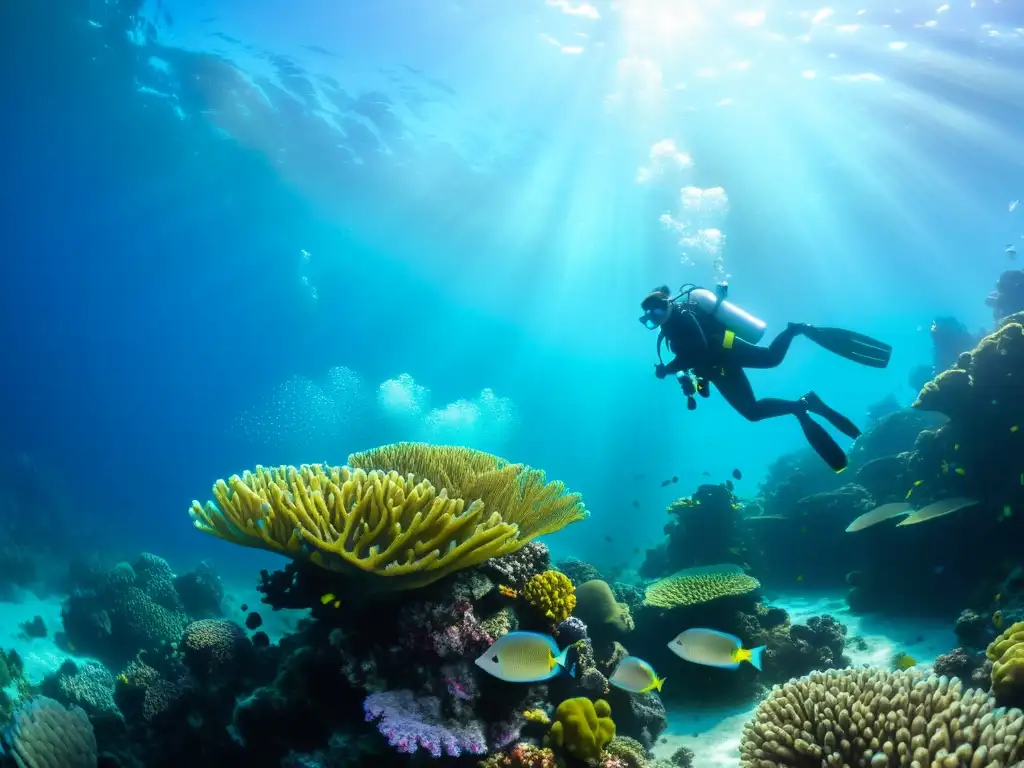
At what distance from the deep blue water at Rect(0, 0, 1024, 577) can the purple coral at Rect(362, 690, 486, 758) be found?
2616 cm

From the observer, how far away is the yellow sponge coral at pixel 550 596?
450cm

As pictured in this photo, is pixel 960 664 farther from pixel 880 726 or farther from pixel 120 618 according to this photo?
pixel 120 618

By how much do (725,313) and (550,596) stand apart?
5.97m

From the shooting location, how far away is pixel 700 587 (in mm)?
8430

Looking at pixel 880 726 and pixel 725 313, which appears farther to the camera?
Result: pixel 725 313

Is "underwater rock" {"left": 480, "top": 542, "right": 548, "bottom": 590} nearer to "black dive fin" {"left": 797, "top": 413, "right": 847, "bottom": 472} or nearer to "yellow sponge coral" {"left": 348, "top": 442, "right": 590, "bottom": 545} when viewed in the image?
"yellow sponge coral" {"left": 348, "top": 442, "right": 590, "bottom": 545}

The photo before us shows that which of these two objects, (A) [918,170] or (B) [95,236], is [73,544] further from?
(A) [918,170]

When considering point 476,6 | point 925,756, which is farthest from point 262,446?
point 925,756

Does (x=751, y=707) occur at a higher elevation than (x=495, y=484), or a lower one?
lower

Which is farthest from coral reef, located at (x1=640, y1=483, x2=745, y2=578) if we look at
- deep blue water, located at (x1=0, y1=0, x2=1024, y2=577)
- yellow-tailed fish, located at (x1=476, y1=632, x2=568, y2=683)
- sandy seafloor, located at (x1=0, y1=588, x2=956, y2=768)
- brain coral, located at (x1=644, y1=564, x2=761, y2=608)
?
deep blue water, located at (x1=0, y1=0, x2=1024, y2=577)

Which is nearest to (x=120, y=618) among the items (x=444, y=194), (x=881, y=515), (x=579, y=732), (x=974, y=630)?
Answer: (x=579, y=732)

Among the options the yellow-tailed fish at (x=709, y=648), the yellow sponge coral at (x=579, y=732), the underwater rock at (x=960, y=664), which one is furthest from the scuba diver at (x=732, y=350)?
the yellow sponge coral at (x=579, y=732)

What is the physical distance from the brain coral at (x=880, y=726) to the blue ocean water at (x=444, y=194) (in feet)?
62.6

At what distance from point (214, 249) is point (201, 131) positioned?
18.3 m
